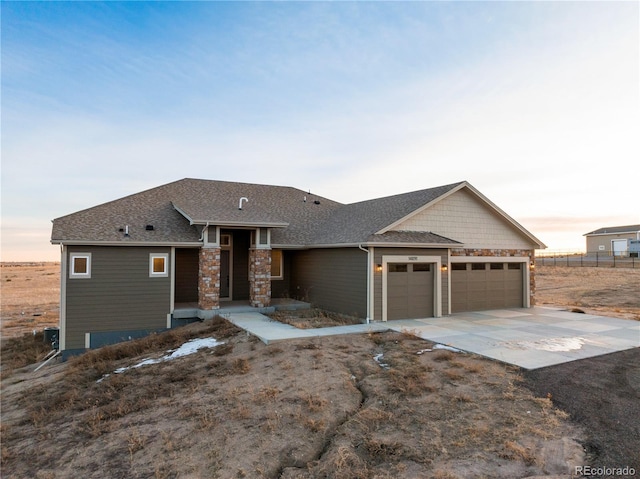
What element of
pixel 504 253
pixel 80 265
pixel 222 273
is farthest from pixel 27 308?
pixel 504 253

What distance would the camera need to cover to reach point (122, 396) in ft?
25.4

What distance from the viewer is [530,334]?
11.1 metres

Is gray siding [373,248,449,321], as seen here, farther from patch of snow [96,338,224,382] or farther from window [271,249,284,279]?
window [271,249,284,279]

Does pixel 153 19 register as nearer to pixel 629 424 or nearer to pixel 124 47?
pixel 124 47

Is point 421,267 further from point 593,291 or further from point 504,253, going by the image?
point 593,291

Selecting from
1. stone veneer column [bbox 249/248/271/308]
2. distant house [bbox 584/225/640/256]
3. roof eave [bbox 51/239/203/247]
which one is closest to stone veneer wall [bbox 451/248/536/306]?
stone veneer column [bbox 249/248/271/308]

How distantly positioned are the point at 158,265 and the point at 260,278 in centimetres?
377

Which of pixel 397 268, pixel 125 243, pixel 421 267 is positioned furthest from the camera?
pixel 421 267

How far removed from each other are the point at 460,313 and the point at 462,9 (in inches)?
433

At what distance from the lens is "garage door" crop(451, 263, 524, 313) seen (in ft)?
50.4

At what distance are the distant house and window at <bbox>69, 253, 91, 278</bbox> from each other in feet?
171

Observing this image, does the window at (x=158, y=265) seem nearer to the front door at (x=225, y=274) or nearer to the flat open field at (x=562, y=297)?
the front door at (x=225, y=274)

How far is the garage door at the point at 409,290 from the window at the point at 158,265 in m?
8.02

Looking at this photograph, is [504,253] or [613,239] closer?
[504,253]
